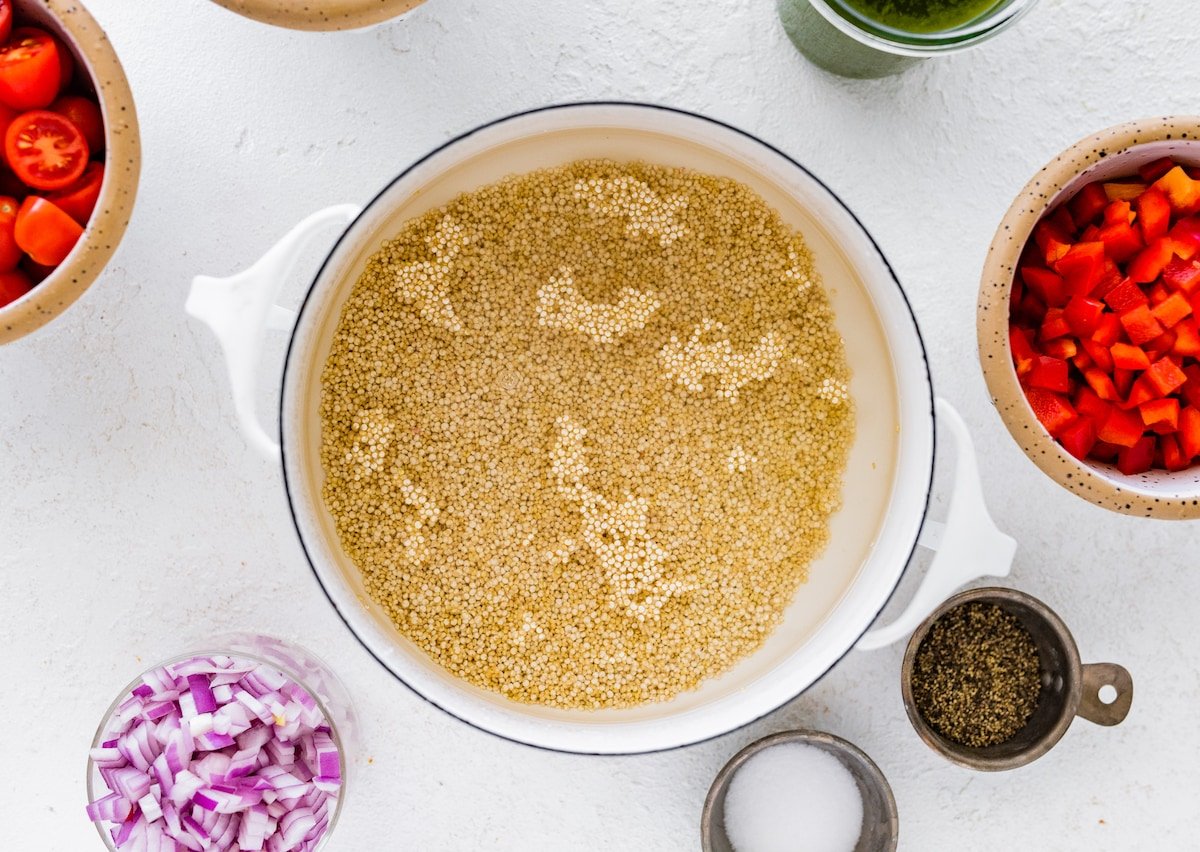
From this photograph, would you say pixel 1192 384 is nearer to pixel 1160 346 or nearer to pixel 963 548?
pixel 1160 346

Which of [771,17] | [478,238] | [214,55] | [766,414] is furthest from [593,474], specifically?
[214,55]

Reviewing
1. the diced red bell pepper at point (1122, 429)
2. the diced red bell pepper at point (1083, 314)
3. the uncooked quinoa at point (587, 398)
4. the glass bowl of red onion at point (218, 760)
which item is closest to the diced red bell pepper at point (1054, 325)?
the diced red bell pepper at point (1083, 314)

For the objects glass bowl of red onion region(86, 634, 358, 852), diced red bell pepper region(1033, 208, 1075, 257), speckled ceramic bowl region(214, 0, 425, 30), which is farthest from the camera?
glass bowl of red onion region(86, 634, 358, 852)

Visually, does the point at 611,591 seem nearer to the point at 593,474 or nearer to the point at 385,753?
the point at 593,474

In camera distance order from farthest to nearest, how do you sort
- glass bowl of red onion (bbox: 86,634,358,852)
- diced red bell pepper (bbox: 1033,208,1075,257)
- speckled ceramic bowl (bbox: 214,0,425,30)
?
glass bowl of red onion (bbox: 86,634,358,852), diced red bell pepper (bbox: 1033,208,1075,257), speckled ceramic bowl (bbox: 214,0,425,30)

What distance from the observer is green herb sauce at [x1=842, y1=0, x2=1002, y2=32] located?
3.48ft

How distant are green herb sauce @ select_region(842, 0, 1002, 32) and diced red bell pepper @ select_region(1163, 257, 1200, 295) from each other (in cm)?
36

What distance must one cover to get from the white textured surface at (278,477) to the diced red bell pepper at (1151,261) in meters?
0.21

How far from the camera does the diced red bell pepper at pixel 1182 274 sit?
1.07 metres

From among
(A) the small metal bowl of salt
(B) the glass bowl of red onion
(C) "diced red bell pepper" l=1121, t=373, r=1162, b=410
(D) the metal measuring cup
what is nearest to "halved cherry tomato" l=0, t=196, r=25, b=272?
(B) the glass bowl of red onion

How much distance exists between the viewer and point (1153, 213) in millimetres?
1080

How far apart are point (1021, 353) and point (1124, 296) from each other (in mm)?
133

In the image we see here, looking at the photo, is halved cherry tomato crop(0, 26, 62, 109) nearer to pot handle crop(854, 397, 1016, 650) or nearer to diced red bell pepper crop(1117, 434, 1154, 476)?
pot handle crop(854, 397, 1016, 650)

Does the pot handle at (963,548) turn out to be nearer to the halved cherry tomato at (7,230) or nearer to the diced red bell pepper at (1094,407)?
the diced red bell pepper at (1094,407)
